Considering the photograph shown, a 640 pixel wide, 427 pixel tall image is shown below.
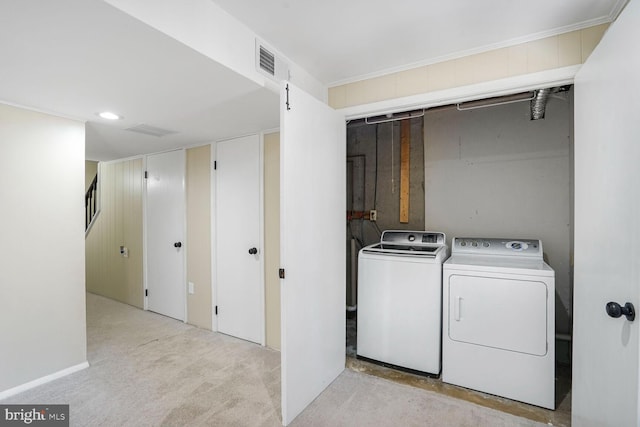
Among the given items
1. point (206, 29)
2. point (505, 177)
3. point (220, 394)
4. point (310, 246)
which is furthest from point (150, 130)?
point (505, 177)

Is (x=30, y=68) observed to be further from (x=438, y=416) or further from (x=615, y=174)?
(x=438, y=416)

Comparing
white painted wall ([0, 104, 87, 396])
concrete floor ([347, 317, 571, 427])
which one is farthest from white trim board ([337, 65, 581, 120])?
white painted wall ([0, 104, 87, 396])

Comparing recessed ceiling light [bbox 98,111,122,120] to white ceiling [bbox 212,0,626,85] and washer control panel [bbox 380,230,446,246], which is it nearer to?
white ceiling [bbox 212,0,626,85]

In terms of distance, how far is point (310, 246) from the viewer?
2.04 meters

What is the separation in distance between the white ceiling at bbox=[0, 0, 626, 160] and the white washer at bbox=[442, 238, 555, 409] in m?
1.52

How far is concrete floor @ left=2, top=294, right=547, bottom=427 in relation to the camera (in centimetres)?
190

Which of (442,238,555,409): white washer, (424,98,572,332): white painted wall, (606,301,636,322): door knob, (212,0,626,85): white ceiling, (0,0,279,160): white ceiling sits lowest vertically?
(442,238,555,409): white washer

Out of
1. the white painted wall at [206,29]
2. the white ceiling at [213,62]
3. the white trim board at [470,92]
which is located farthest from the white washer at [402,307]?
the white painted wall at [206,29]

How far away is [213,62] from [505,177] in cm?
262

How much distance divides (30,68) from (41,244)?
1.37 metres

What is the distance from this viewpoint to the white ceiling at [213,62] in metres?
1.28

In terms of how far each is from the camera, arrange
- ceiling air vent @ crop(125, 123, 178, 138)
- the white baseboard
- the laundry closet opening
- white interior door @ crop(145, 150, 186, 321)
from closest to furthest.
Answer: the white baseboard
the laundry closet opening
ceiling air vent @ crop(125, 123, 178, 138)
white interior door @ crop(145, 150, 186, 321)

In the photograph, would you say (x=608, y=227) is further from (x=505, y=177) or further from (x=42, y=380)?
(x=42, y=380)

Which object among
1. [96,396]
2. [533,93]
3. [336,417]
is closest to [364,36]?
[533,93]
